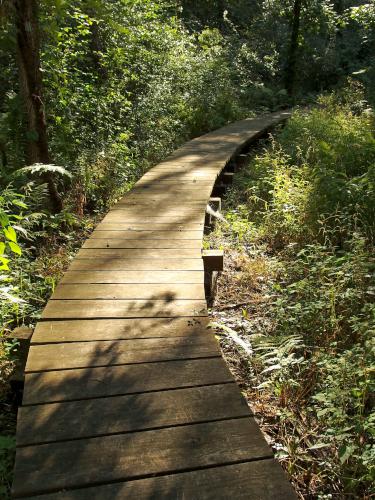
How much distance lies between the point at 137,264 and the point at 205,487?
2.63 metres

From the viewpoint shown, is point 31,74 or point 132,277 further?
Answer: point 31,74

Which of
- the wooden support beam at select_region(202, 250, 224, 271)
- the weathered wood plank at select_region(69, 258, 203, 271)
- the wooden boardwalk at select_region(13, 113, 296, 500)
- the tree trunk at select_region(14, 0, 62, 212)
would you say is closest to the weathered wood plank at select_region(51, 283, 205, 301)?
the wooden boardwalk at select_region(13, 113, 296, 500)

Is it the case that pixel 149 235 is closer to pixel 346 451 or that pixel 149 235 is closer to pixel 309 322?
pixel 309 322

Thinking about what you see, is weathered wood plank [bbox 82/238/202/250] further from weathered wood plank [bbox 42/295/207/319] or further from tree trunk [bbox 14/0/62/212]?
tree trunk [bbox 14/0/62/212]

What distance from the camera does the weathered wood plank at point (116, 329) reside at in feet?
10.6

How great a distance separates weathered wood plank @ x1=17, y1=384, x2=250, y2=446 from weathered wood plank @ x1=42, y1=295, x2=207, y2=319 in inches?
37.4

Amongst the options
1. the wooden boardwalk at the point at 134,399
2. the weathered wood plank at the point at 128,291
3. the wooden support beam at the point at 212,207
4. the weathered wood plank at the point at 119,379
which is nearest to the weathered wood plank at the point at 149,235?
the wooden boardwalk at the point at 134,399

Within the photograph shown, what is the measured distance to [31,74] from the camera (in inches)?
239

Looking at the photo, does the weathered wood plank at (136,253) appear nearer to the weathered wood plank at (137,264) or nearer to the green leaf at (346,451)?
the weathered wood plank at (137,264)

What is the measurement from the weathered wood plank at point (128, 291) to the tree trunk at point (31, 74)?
3252 mm

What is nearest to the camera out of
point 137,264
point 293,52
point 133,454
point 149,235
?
point 133,454

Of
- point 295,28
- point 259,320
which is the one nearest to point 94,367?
point 259,320

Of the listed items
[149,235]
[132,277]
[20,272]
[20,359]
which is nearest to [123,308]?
[132,277]

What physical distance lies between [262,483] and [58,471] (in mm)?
921
